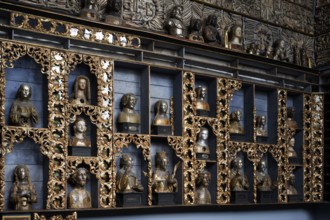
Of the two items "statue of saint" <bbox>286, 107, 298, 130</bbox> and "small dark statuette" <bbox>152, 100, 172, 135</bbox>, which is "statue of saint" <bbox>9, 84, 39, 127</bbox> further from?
"statue of saint" <bbox>286, 107, 298, 130</bbox>

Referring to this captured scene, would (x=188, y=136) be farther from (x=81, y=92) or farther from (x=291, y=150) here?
(x=291, y=150)

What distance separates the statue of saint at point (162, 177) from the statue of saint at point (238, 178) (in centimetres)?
92

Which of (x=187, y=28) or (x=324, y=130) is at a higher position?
(x=187, y=28)

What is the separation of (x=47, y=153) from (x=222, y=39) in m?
3.03

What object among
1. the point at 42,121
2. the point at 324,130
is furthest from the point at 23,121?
the point at 324,130

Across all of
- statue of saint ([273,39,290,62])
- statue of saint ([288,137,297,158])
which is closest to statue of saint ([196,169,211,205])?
statue of saint ([288,137,297,158])

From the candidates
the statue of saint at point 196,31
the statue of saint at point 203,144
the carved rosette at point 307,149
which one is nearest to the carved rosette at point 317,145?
the carved rosette at point 307,149

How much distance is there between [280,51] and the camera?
7.41 meters

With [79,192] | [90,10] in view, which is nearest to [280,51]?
[90,10]

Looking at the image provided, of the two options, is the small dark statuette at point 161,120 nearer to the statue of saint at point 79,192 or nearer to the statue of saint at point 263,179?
the statue of saint at point 79,192

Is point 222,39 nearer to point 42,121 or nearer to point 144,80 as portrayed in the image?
point 144,80

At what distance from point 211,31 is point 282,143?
1.82 metres

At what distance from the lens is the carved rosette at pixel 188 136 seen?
5.81 metres

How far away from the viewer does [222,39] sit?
22.4 feet
